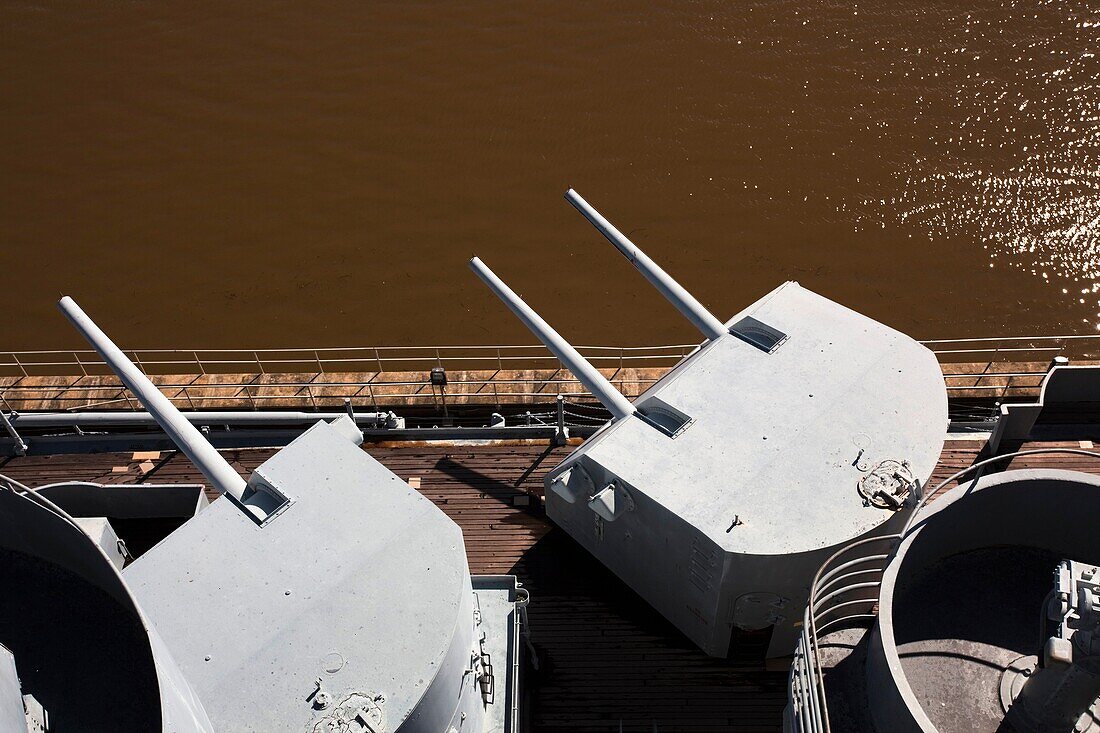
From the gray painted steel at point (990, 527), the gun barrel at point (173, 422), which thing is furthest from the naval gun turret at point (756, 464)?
the gun barrel at point (173, 422)

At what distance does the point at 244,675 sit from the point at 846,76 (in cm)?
2019

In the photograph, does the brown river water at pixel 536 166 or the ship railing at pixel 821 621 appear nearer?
the ship railing at pixel 821 621

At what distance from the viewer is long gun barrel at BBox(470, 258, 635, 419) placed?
1094 centimetres

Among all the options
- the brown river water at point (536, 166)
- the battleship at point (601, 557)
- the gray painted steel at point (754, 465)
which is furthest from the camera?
the brown river water at point (536, 166)

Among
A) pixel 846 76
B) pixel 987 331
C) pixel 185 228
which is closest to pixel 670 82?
pixel 846 76

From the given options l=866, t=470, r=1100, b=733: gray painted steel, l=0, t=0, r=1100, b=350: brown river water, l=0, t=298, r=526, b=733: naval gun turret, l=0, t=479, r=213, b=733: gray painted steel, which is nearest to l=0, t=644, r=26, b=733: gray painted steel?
l=0, t=298, r=526, b=733: naval gun turret

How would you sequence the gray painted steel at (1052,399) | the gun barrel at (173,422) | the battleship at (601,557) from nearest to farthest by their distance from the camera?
1. the battleship at (601,557)
2. the gun barrel at (173,422)
3. the gray painted steel at (1052,399)

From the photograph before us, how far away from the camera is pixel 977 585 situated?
7.45 meters

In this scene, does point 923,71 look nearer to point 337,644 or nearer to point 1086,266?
point 1086,266

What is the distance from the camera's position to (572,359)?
11609 millimetres

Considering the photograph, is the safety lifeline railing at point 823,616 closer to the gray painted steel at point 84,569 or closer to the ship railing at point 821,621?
the ship railing at point 821,621

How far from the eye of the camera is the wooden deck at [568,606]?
10.6 metres

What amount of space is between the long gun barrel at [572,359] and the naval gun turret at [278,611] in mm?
2992

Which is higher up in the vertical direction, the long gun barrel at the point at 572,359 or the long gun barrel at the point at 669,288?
the long gun barrel at the point at 669,288
